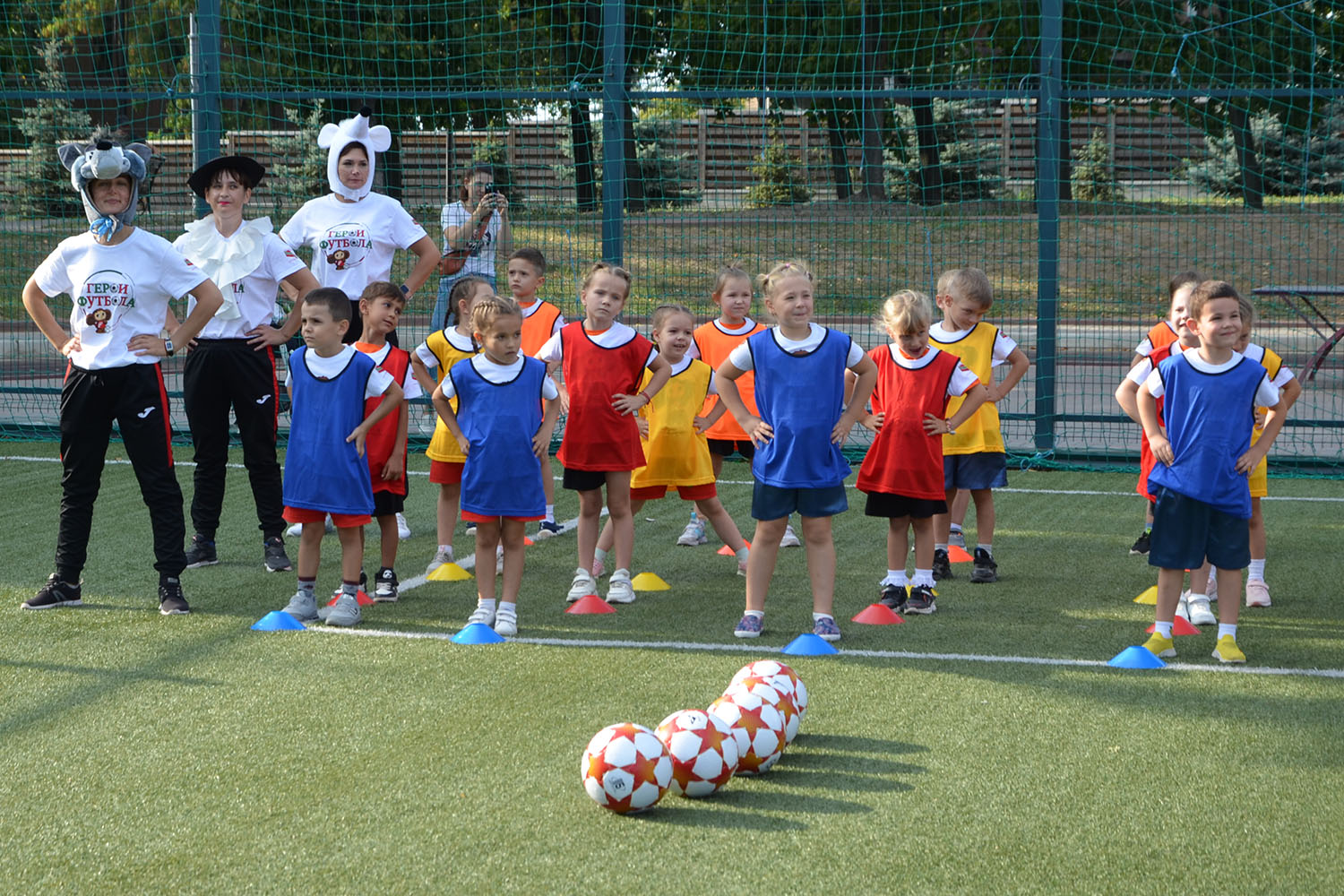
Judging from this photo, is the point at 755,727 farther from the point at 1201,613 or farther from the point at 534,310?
the point at 534,310

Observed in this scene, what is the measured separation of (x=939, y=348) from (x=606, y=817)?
335 centimetres

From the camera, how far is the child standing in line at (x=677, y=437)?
632 centimetres

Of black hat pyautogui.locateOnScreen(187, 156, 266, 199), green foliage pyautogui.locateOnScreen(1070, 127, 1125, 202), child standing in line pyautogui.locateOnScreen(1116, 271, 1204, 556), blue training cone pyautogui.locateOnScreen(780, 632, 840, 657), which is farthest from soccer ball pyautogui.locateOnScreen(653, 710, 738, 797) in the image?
green foliage pyautogui.locateOnScreen(1070, 127, 1125, 202)

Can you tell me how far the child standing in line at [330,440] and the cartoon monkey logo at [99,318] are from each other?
770 millimetres

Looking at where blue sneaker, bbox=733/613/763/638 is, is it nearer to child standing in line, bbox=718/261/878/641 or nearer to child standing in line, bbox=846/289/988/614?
child standing in line, bbox=718/261/878/641

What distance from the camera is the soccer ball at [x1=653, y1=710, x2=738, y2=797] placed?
11.9ft

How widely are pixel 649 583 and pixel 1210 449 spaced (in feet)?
8.45

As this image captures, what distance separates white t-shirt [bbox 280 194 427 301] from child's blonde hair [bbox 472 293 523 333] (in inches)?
64.9

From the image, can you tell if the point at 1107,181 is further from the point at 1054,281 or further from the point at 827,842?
the point at 827,842

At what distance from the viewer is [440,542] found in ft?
21.8

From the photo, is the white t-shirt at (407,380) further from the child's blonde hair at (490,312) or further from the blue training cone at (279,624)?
the blue training cone at (279,624)

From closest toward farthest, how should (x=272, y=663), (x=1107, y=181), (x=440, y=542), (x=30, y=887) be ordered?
(x=30, y=887), (x=272, y=663), (x=440, y=542), (x=1107, y=181)

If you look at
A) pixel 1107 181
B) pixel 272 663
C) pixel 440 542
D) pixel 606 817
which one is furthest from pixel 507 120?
pixel 606 817

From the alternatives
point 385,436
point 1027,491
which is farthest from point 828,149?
point 385,436
